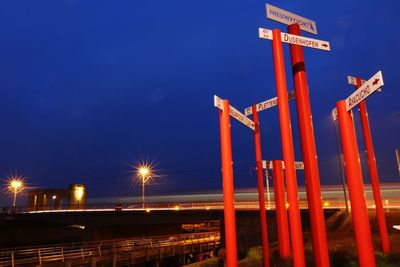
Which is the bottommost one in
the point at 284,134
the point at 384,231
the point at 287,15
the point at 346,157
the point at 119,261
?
the point at 119,261

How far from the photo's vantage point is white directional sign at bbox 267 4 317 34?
996cm

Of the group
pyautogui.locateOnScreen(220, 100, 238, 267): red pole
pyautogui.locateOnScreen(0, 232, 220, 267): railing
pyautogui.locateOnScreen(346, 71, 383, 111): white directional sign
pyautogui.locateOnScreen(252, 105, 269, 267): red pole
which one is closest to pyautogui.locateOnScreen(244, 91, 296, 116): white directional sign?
pyautogui.locateOnScreen(252, 105, 269, 267): red pole

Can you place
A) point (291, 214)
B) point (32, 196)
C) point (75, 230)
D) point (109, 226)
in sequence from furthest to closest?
point (32, 196)
point (75, 230)
point (109, 226)
point (291, 214)

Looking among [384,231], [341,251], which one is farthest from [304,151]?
[384,231]

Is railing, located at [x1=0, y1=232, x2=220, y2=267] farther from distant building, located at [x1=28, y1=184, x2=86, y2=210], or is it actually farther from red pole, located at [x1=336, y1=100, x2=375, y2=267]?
distant building, located at [x1=28, y1=184, x2=86, y2=210]

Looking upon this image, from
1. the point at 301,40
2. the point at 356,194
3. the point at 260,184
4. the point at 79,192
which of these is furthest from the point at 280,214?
the point at 79,192

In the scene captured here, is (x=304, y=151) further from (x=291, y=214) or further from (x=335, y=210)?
(x=335, y=210)

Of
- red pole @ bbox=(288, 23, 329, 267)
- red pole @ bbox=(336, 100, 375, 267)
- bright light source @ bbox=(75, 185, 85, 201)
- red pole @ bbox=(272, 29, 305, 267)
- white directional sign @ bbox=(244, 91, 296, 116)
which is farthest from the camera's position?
bright light source @ bbox=(75, 185, 85, 201)

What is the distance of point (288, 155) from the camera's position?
892cm

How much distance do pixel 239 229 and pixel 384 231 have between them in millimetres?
20152

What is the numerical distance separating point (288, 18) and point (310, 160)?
3.97 m

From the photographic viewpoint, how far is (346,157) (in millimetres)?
7734

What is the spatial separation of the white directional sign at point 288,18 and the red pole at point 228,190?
2.67 meters

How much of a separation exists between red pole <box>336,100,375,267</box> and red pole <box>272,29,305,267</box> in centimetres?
142
